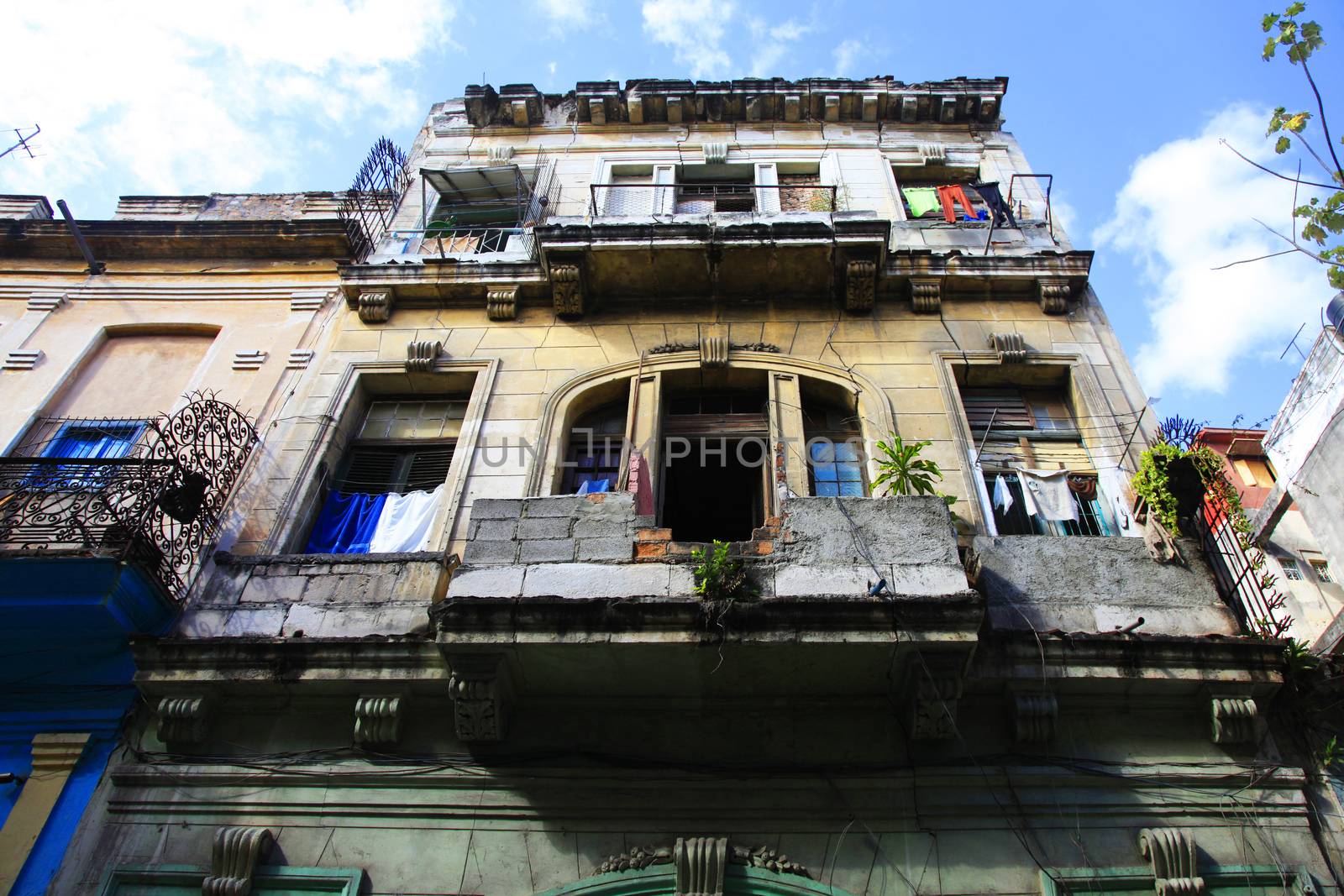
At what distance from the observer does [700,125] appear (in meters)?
13.9

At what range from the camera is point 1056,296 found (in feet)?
33.9

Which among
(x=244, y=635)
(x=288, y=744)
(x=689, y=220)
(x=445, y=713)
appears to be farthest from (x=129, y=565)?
(x=689, y=220)

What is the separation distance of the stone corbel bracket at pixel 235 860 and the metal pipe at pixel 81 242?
852 cm

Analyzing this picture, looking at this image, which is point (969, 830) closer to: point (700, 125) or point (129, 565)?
point (129, 565)

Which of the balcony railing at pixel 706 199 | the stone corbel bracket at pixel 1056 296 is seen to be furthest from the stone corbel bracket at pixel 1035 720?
the balcony railing at pixel 706 199

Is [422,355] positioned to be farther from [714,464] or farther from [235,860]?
[235,860]

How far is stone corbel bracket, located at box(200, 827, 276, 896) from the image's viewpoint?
19.3 ft

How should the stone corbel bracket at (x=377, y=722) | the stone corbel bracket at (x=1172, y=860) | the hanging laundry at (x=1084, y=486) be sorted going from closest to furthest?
the stone corbel bracket at (x=1172, y=860), the stone corbel bracket at (x=377, y=722), the hanging laundry at (x=1084, y=486)

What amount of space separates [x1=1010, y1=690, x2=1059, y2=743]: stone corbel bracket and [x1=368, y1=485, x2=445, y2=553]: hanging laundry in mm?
5068

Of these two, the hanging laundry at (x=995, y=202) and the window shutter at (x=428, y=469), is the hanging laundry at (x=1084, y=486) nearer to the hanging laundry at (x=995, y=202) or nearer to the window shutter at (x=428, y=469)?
the hanging laundry at (x=995, y=202)

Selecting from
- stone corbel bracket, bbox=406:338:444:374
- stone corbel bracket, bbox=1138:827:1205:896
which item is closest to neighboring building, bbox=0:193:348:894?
stone corbel bracket, bbox=406:338:444:374

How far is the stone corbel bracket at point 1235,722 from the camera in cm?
636

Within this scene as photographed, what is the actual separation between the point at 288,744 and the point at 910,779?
440cm

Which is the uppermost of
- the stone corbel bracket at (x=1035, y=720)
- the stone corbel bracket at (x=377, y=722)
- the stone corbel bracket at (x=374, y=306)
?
the stone corbel bracket at (x=374, y=306)
